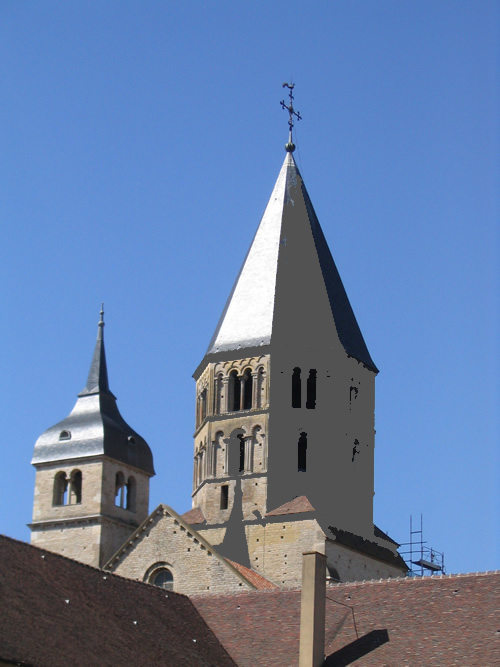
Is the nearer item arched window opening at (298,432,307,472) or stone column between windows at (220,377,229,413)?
arched window opening at (298,432,307,472)

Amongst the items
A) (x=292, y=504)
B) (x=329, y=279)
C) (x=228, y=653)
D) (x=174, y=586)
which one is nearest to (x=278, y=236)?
(x=329, y=279)

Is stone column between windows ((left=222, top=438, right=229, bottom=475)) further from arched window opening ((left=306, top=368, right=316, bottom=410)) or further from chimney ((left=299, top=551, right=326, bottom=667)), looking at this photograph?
chimney ((left=299, top=551, right=326, bottom=667))

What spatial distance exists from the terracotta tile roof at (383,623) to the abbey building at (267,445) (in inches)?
410

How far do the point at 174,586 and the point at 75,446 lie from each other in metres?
11.4

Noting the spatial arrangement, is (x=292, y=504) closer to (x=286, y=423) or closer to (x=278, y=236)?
(x=286, y=423)

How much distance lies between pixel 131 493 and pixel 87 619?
941 inches

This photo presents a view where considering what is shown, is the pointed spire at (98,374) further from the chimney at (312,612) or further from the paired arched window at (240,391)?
the chimney at (312,612)

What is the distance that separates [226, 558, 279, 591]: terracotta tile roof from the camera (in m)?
47.0

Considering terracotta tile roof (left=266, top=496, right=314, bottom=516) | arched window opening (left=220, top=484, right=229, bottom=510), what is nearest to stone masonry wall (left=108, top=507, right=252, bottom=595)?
terracotta tile roof (left=266, top=496, right=314, bottom=516)

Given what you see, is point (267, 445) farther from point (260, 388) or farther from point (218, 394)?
point (218, 394)

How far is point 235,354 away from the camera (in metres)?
54.5

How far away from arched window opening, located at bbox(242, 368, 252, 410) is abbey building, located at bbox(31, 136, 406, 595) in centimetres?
5

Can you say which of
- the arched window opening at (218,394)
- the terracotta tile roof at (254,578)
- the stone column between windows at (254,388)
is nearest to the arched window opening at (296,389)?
the stone column between windows at (254,388)

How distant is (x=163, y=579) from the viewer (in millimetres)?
47344
